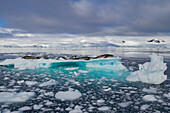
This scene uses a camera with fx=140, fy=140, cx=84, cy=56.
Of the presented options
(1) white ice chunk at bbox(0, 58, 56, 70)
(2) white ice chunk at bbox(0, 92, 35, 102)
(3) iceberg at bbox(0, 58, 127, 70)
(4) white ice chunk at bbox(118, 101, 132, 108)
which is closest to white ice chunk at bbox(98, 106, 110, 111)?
(4) white ice chunk at bbox(118, 101, 132, 108)

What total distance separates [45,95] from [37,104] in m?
0.58

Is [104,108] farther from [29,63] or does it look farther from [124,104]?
[29,63]

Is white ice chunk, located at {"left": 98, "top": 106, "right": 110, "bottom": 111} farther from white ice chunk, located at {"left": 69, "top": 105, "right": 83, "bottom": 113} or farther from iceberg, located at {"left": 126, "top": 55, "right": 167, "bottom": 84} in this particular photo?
iceberg, located at {"left": 126, "top": 55, "right": 167, "bottom": 84}

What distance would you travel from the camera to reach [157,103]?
299 centimetres

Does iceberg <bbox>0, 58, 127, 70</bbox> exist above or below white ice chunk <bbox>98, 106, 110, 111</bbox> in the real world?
above

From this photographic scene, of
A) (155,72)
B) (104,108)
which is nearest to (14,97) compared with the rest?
(104,108)

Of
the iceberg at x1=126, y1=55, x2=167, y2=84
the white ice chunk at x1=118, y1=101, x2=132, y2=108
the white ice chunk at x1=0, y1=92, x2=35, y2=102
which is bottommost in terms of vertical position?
the white ice chunk at x1=118, y1=101, x2=132, y2=108

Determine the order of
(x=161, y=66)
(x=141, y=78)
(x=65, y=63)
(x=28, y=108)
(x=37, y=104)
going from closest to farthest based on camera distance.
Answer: (x=28, y=108), (x=37, y=104), (x=161, y=66), (x=141, y=78), (x=65, y=63)

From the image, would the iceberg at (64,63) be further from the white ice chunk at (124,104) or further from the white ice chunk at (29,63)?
the white ice chunk at (124,104)

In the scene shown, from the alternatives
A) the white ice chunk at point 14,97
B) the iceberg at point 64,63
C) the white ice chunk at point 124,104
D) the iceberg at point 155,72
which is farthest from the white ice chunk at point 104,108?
the iceberg at point 64,63

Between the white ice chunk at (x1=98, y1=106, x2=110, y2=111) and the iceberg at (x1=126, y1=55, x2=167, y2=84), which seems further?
the iceberg at (x1=126, y1=55, x2=167, y2=84)

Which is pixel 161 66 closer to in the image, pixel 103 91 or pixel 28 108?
pixel 103 91

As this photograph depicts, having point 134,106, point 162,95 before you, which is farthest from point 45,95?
point 162,95

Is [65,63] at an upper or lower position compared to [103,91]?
upper
